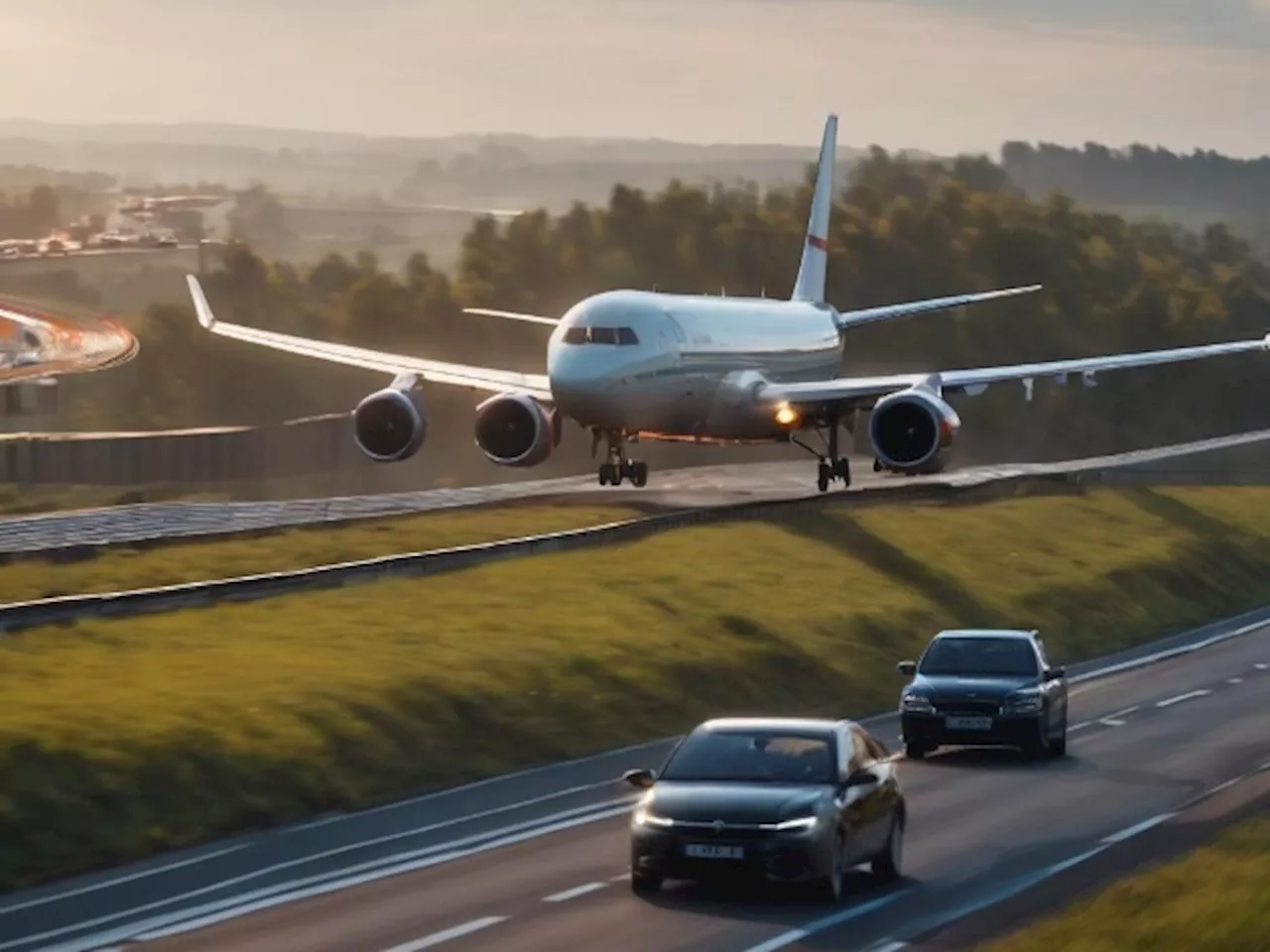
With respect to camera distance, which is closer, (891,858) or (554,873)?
(891,858)

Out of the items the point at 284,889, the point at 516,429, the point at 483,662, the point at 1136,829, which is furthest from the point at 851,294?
the point at 284,889

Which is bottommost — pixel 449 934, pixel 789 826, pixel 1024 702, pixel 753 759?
pixel 1024 702

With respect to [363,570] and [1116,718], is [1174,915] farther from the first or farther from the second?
[363,570]

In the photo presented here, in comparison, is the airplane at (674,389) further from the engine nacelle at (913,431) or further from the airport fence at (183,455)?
the airport fence at (183,455)

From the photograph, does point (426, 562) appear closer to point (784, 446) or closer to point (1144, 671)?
point (1144, 671)

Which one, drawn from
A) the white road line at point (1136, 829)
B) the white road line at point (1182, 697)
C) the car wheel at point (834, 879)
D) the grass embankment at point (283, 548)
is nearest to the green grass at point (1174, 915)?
the car wheel at point (834, 879)

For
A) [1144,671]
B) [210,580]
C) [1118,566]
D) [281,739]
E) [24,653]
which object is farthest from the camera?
[1118,566]

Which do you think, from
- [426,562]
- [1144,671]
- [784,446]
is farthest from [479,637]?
[784,446]
